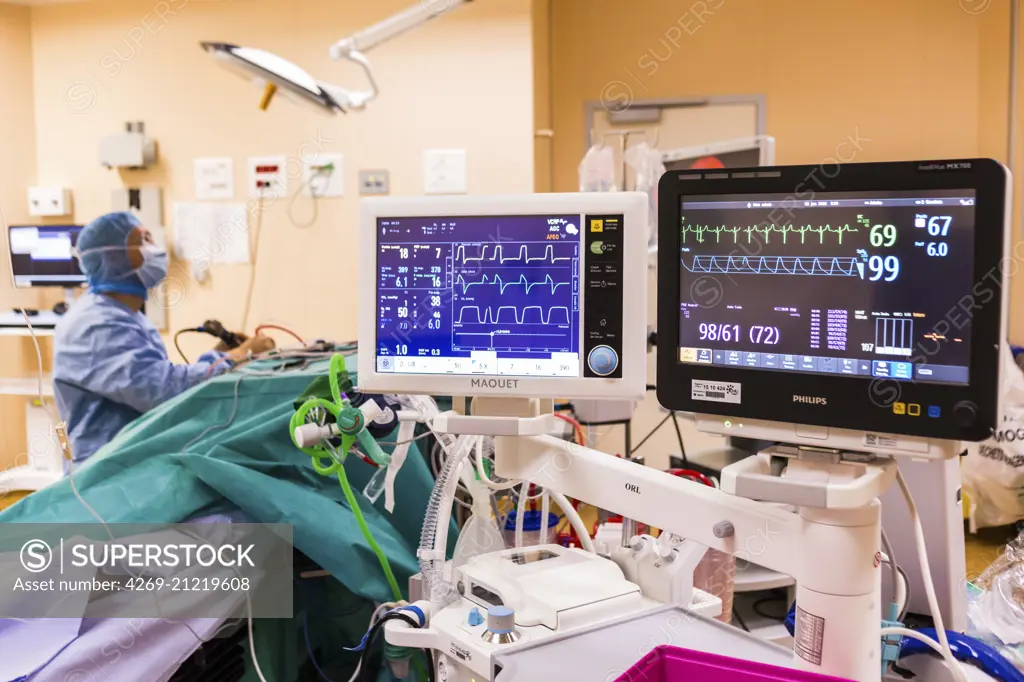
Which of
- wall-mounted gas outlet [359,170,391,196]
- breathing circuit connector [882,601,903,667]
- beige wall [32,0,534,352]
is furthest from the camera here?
wall-mounted gas outlet [359,170,391,196]

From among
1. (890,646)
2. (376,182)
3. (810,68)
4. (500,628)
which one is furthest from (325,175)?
(890,646)

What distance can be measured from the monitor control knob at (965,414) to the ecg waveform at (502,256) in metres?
0.47

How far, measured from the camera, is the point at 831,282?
2.70 feet

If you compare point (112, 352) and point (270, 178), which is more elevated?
point (270, 178)

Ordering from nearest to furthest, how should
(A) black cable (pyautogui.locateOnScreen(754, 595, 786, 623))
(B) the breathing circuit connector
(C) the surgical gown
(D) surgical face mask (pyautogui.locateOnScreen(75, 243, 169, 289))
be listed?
(B) the breathing circuit connector
(A) black cable (pyautogui.locateOnScreen(754, 595, 786, 623))
(C) the surgical gown
(D) surgical face mask (pyautogui.locateOnScreen(75, 243, 169, 289))

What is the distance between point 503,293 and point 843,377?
43cm

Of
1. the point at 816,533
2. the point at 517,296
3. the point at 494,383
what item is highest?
the point at 517,296

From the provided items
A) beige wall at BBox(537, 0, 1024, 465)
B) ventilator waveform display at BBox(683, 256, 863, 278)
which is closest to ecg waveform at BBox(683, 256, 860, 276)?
ventilator waveform display at BBox(683, 256, 863, 278)

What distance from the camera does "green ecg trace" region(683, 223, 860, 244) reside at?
0.81m

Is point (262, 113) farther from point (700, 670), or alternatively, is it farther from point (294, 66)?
point (700, 670)

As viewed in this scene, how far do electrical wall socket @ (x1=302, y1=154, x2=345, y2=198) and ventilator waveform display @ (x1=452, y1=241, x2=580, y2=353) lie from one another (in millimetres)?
2719

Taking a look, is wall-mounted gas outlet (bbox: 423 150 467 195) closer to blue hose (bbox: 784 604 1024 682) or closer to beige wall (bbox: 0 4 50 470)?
beige wall (bbox: 0 4 50 470)

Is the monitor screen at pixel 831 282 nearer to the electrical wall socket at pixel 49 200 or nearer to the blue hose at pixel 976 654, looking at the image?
the blue hose at pixel 976 654

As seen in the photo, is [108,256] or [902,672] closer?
[902,672]
